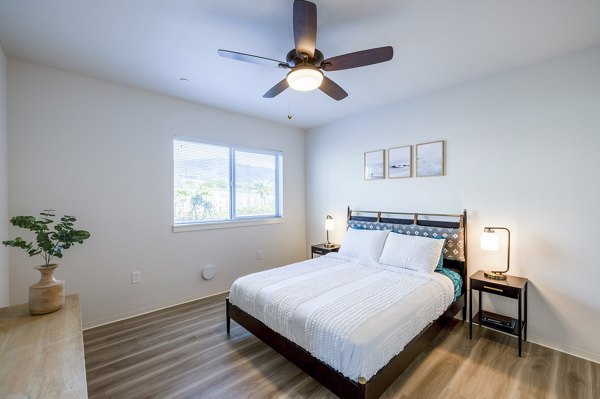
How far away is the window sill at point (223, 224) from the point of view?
3383 millimetres

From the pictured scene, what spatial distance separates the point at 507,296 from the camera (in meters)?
2.38

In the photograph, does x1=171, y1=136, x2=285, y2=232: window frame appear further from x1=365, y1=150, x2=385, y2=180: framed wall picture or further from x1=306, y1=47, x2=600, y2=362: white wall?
x1=306, y1=47, x2=600, y2=362: white wall

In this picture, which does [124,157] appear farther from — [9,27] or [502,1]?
[502,1]

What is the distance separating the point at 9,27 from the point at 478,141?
13.9 ft

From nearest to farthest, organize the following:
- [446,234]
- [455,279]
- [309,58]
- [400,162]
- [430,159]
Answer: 1. [309,58]
2. [455,279]
3. [446,234]
4. [430,159]
5. [400,162]

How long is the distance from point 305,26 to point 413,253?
2.35m

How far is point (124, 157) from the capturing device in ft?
9.66

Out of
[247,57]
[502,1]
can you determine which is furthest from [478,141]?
[247,57]

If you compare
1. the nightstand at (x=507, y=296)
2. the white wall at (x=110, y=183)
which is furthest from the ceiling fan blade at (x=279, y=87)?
the nightstand at (x=507, y=296)

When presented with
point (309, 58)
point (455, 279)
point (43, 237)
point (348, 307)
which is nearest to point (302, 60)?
point (309, 58)

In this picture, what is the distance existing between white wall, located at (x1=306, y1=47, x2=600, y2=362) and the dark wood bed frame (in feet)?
0.91

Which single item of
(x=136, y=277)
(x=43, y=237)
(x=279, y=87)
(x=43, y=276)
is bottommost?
(x=136, y=277)

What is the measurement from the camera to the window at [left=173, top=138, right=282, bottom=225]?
11.4 feet

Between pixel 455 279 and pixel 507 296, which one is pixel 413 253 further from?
pixel 507 296
